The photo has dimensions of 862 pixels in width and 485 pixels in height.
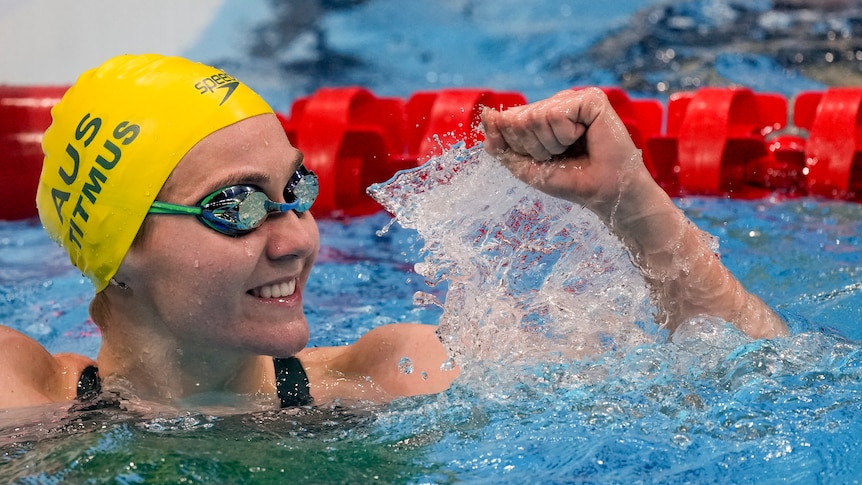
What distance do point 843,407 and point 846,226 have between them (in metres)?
2.24

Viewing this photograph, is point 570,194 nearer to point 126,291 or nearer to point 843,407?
point 843,407

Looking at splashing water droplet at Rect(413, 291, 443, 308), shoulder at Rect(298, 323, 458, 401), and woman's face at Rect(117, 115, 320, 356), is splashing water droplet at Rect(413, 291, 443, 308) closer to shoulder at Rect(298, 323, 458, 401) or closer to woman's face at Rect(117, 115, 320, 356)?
shoulder at Rect(298, 323, 458, 401)

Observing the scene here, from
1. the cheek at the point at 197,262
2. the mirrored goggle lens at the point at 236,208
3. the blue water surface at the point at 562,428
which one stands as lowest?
the blue water surface at the point at 562,428

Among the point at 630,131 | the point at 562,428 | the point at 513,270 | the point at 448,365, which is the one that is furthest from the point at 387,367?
the point at 630,131

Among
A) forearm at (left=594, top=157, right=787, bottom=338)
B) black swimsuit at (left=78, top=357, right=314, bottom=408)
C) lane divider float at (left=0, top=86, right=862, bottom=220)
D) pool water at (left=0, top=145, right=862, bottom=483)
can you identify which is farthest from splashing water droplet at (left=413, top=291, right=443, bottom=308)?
lane divider float at (left=0, top=86, right=862, bottom=220)

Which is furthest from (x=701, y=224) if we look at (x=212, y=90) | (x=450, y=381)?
(x=212, y=90)

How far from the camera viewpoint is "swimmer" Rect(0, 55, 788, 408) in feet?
5.61

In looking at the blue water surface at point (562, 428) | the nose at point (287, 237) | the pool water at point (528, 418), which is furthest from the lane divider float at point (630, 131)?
the nose at point (287, 237)

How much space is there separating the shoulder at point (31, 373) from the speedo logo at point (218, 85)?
0.62m

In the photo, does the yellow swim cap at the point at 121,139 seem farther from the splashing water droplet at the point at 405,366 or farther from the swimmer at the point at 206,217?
the splashing water droplet at the point at 405,366

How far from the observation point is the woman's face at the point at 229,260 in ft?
5.57

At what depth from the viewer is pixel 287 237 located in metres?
1.73

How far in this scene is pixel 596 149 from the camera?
1.76m

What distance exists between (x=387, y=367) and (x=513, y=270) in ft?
1.15
